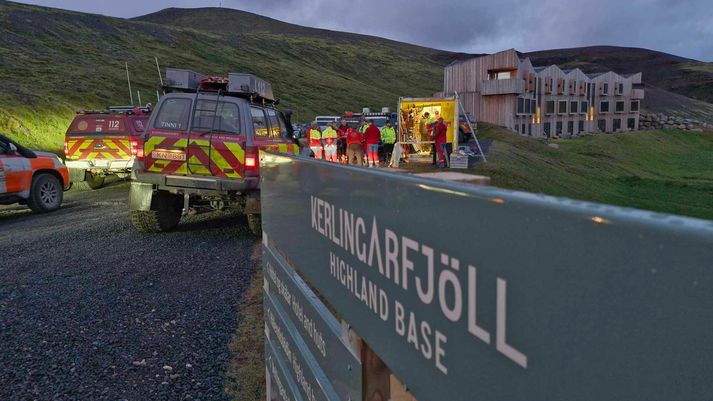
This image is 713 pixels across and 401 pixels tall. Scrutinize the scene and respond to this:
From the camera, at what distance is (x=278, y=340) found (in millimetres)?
2846

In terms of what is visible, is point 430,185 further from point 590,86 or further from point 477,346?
point 590,86

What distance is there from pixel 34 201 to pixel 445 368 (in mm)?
13008

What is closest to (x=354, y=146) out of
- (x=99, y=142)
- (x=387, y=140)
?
(x=387, y=140)

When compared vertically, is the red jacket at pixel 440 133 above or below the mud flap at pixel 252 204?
above

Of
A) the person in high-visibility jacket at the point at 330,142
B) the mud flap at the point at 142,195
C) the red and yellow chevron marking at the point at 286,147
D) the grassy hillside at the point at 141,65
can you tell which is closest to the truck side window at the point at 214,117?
the red and yellow chevron marking at the point at 286,147

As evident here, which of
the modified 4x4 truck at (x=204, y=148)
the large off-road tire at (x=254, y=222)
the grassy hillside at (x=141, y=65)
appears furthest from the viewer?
the grassy hillside at (x=141, y=65)

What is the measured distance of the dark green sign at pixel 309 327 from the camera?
1.81 metres

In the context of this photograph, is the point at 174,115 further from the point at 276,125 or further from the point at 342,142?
the point at 342,142

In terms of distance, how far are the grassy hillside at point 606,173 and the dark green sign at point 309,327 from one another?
48.6 feet

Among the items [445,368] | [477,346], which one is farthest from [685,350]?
[445,368]

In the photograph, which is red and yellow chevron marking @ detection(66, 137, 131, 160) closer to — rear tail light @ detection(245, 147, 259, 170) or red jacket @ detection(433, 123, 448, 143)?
rear tail light @ detection(245, 147, 259, 170)

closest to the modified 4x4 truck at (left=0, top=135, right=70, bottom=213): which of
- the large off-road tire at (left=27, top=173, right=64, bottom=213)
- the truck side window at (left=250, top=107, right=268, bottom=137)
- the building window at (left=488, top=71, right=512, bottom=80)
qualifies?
the large off-road tire at (left=27, top=173, right=64, bottom=213)

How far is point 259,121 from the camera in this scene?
8.97m

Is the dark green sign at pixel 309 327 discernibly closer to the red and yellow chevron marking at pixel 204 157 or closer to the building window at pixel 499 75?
the red and yellow chevron marking at pixel 204 157
